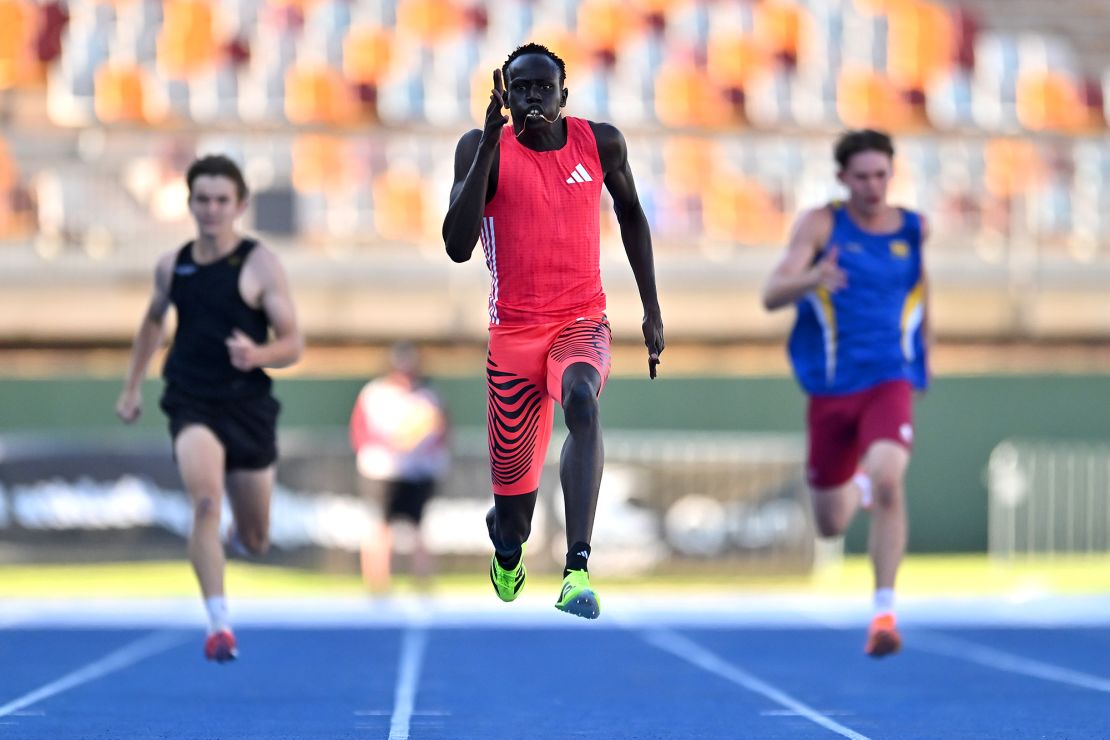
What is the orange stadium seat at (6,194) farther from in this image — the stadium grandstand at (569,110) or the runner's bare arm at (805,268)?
the runner's bare arm at (805,268)

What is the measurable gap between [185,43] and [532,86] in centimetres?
1685

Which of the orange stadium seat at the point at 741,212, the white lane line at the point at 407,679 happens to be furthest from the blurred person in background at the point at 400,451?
the orange stadium seat at the point at 741,212

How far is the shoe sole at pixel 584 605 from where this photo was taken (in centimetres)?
512

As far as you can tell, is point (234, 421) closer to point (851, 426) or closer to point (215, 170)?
point (215, 170)

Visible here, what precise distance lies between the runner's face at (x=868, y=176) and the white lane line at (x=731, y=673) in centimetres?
225

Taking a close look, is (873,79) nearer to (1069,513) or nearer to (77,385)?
(1069,513)

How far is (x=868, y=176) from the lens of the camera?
7.78 metres

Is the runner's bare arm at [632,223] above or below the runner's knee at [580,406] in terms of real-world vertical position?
above

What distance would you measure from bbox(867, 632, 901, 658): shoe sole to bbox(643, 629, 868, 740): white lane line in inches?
15.8

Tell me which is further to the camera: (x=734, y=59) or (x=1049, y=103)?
(x=1049, y=103)

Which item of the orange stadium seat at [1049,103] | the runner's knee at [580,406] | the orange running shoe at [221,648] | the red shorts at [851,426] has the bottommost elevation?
the orange running shoe at [221,648]

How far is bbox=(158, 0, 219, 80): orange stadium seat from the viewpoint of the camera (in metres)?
Result: 21.2

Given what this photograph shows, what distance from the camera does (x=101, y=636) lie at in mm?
10766

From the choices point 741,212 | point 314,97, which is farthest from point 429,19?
point 741,212
